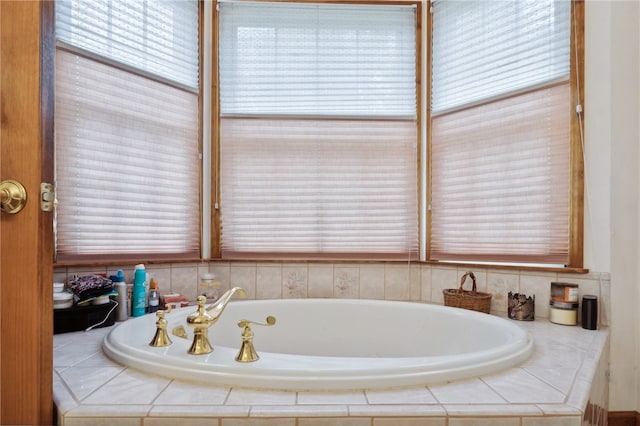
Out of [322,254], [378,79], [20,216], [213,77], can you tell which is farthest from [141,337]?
[378,79]

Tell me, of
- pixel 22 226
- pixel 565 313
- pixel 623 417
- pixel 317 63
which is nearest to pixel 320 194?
pixel 317 63

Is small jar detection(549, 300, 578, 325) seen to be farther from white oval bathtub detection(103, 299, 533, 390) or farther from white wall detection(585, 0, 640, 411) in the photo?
white oval bathtub detection(103, 299, 533, 390)

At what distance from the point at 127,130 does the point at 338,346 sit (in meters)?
1.60

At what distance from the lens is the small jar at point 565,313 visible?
1.69 m

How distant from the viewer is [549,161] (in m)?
1.88

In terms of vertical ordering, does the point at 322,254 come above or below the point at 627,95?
below

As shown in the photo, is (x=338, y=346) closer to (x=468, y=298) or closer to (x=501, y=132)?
(x=468, y=298)

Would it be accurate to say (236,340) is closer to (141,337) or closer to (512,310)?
(141,337)

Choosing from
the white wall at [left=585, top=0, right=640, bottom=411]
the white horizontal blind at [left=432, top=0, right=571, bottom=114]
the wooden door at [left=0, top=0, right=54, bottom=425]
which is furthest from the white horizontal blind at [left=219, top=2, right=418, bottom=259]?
the wooden door at [left=0, top=0, right=54, bottom=425]

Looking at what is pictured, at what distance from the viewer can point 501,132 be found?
2037 mm

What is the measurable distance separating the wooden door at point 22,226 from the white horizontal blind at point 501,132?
1938mm

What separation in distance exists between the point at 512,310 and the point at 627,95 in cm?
111

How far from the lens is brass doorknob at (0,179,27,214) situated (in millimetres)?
793

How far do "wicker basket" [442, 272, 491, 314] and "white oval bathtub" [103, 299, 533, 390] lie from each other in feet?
0.39
